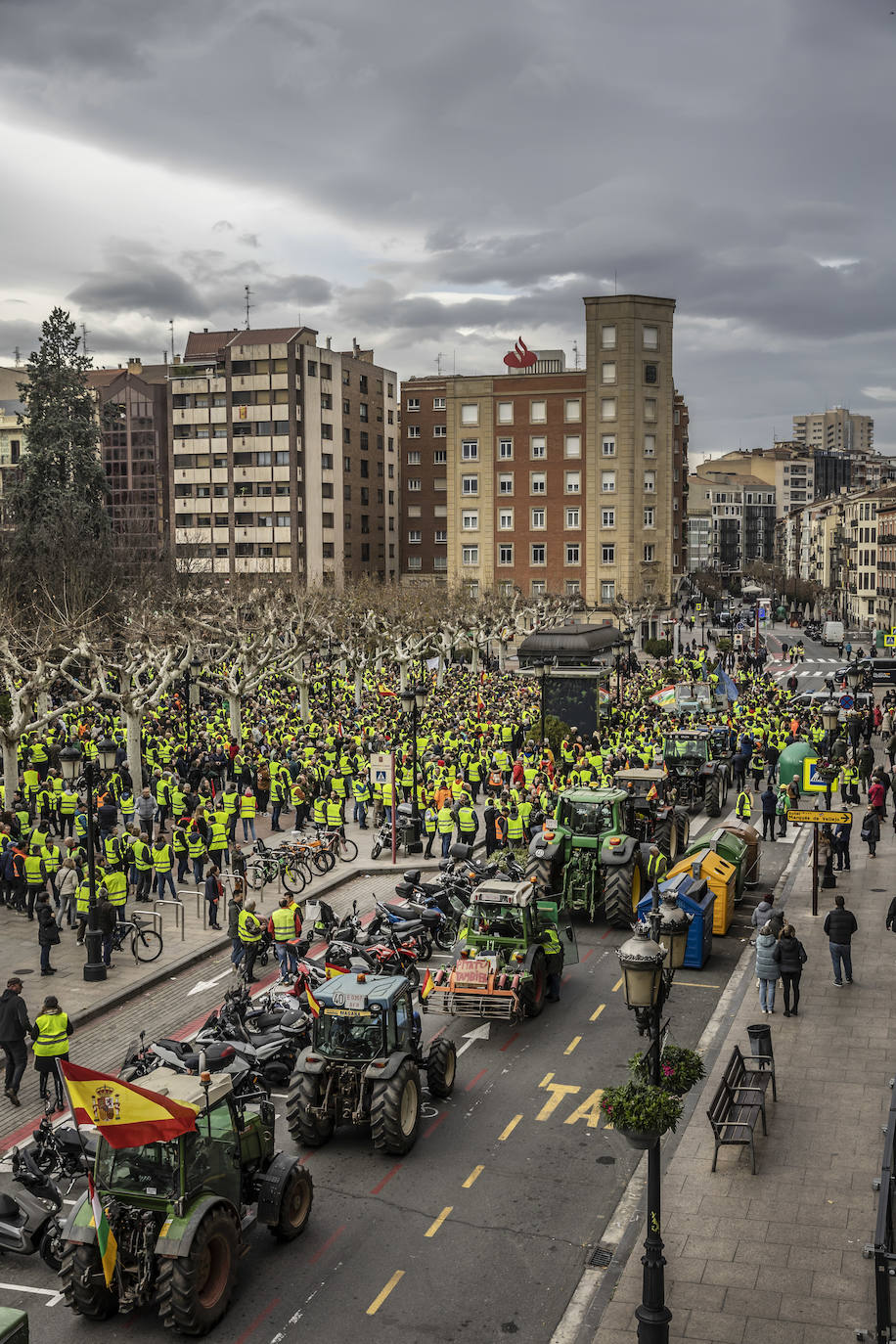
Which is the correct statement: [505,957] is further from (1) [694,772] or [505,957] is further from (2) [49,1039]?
(1) [694,772]

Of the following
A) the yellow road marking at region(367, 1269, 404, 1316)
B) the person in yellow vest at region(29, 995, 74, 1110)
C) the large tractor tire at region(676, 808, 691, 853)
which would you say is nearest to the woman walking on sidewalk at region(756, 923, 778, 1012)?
the yellow road marking at region(367, 1269, 404, 1316)

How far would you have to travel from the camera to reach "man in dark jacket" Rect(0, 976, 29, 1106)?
15.0m

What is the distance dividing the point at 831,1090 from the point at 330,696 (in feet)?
130

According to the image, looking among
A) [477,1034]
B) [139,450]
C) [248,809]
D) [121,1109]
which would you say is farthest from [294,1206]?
[139,450]

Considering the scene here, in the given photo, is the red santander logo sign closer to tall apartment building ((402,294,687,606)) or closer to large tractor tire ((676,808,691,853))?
tall apartment building ((402,294,687,606))

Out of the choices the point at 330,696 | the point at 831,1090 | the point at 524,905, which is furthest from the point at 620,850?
the point at 330,696

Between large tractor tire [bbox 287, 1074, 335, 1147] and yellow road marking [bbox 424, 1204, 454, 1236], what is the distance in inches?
74.7

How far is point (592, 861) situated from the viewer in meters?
22.6

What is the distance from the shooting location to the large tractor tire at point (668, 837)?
25.4 metres

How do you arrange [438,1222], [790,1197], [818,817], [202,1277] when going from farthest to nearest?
[818,817], [790,1197], [438,1222], [202,1277]

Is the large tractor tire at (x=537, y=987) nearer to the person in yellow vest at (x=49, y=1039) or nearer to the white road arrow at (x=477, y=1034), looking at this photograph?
the white road arrow at (x=477, y=1034)

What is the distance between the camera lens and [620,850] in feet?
73.4

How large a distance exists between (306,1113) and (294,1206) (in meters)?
1.83

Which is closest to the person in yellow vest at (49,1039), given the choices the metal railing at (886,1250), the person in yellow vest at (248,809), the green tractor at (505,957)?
the green tractor at (505,957)
